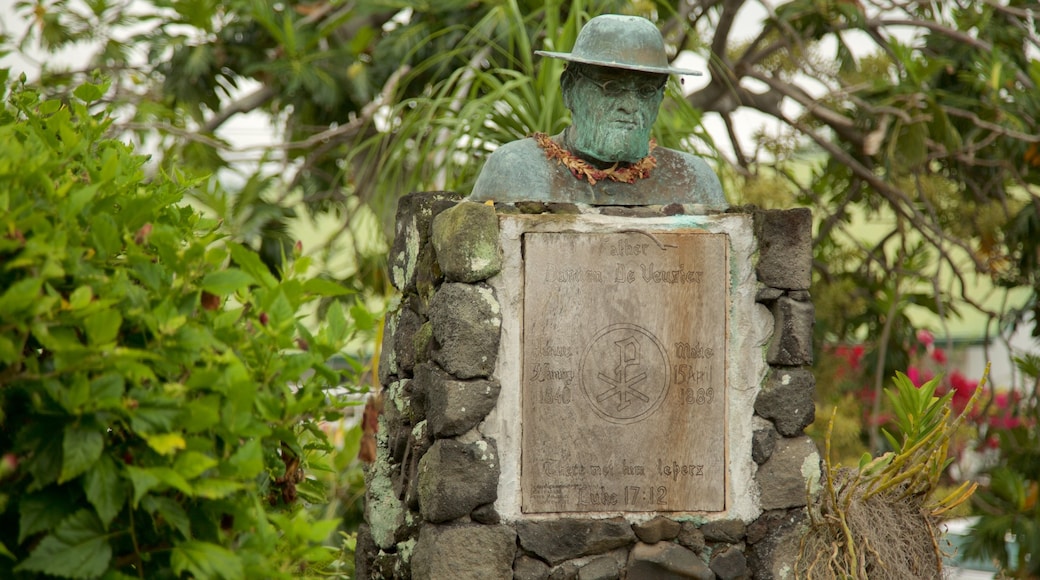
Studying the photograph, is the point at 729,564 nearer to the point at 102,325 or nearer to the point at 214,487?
the point at 214,487

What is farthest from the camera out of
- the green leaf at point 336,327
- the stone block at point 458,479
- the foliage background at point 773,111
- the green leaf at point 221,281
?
the foliage background at point 773,111

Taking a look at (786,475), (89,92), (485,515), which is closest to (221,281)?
(89,92)

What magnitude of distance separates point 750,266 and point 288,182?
4067mm

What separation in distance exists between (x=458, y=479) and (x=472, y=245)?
2.04 feet

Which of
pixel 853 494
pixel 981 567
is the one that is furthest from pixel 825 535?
pixel 981 567

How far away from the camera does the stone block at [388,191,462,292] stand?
3.61 meters

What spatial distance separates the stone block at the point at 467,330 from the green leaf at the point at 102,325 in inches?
47.3

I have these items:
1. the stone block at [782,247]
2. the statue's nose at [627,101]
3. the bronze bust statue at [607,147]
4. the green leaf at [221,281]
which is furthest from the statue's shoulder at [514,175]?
the green leaf at [221,281]

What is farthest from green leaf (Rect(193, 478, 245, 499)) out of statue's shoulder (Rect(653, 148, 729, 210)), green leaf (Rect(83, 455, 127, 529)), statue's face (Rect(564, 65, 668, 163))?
statue's shoulder (Rect(653, 148, 729, 210))

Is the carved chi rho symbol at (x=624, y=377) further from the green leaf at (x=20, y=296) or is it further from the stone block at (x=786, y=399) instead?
the green leaf at (x=20, y=296)

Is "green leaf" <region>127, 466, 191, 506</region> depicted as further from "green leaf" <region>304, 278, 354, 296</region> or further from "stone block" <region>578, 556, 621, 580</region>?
"stone block" <region>578, 556, 621, 580</region>

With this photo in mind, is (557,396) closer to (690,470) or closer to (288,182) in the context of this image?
(690,470)

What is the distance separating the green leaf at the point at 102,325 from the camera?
7.18 feet

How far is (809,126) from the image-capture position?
7027 mm
